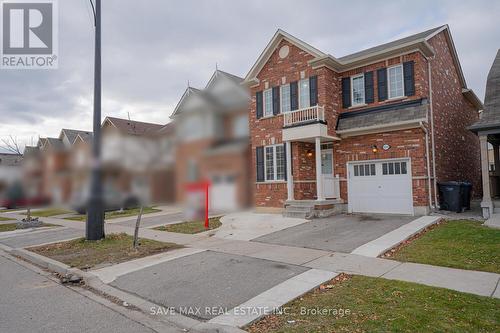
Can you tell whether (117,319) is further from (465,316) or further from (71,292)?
(465,316)

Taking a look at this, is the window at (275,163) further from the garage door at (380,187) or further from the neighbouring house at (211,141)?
the neighbouring house at (211,141)

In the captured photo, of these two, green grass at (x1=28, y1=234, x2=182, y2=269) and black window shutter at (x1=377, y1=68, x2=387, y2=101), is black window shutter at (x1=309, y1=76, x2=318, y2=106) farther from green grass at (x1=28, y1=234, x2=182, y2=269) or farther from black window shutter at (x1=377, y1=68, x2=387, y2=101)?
green grass at (x1=28, y1=234, x2=182, y2=269)

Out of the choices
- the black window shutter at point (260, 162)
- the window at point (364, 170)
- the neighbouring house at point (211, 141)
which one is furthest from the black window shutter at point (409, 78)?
the neighbouring house at point (211, 141)

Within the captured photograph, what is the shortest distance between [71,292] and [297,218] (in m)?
8.89

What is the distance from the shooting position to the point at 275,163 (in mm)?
16188

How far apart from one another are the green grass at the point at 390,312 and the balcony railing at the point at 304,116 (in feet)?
31.4

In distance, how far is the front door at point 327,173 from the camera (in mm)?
Result: 15023

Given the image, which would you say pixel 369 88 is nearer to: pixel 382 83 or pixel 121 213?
pixel 382 83

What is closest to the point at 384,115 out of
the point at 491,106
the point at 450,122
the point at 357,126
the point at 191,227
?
the point at 357,126

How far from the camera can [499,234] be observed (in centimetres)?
870

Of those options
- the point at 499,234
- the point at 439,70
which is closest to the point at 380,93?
the point at 439,70

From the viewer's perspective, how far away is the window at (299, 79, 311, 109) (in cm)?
1528

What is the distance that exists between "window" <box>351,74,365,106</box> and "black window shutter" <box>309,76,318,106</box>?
1681 mm

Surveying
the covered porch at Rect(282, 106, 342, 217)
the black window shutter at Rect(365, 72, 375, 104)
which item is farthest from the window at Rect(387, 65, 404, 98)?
the covered porch at Rect(282, 106, 342, 217)
